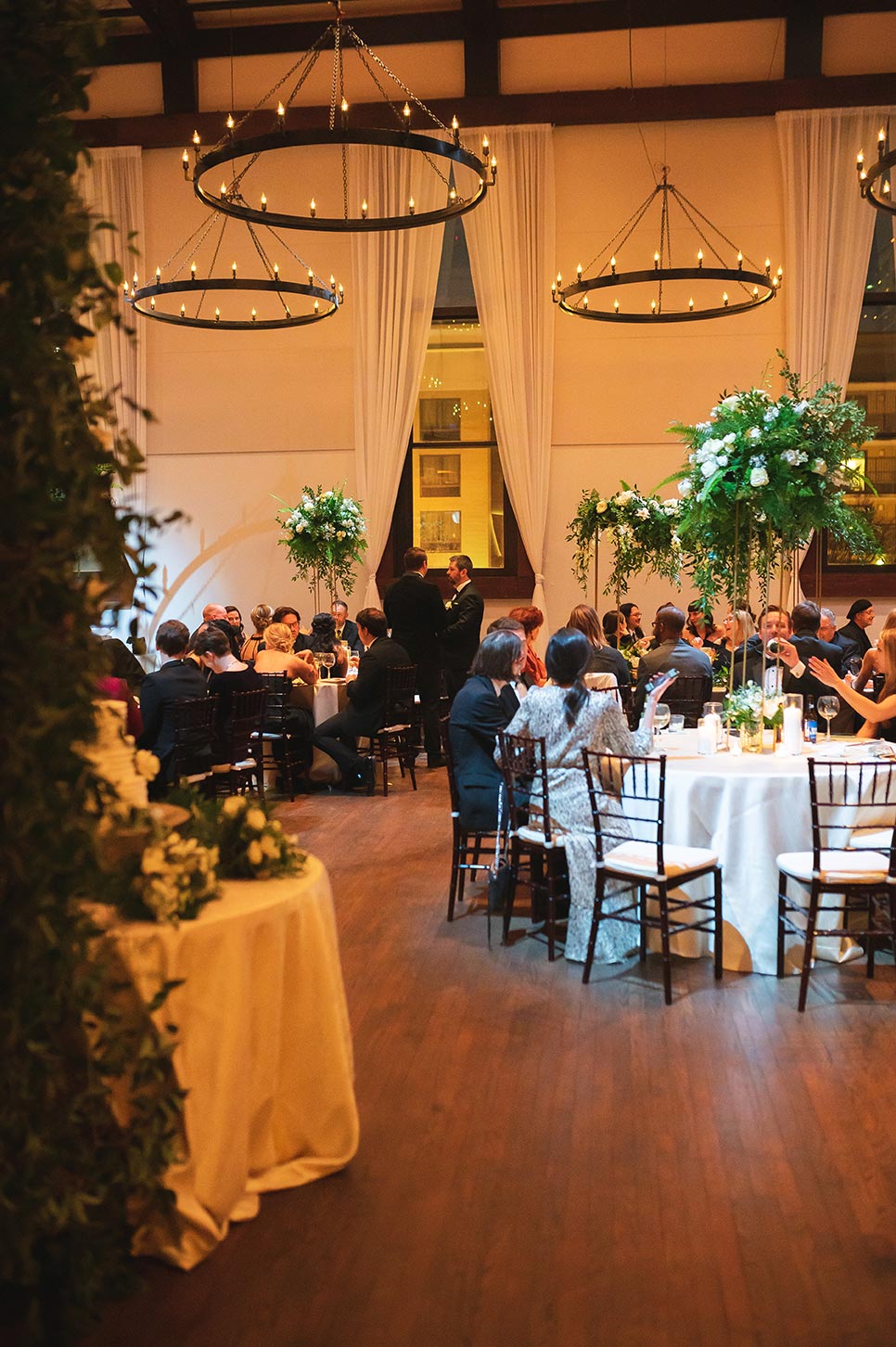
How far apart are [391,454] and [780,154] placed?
477 cm

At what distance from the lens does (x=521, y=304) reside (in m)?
12.2

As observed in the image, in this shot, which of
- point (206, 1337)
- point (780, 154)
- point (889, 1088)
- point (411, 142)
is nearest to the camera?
point (206, 1337)

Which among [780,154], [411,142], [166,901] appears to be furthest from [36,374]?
[780,154]

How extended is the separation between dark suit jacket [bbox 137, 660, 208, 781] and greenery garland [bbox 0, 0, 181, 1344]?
4321 mm

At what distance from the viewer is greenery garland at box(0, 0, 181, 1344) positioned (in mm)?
2238

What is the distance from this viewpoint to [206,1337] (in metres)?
2.48

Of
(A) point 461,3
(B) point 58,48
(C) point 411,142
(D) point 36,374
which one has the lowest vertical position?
(D) point 36,374

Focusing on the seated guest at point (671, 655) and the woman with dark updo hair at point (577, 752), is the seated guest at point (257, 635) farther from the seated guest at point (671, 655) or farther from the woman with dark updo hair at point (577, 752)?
the woman with dark updo hair at point (577, 752)

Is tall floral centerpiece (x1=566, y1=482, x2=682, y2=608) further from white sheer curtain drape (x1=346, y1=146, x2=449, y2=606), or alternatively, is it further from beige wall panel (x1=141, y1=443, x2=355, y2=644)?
beige wall panel (x1=141, y1=443, x2=355, y2=644)

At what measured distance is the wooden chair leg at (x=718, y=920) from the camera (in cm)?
466

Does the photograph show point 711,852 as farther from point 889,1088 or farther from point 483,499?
point 483,499

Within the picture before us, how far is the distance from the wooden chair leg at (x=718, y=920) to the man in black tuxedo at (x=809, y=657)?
2.57 m

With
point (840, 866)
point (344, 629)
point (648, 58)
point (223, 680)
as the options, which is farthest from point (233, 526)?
point (840, 866)

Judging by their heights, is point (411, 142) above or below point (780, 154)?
below
